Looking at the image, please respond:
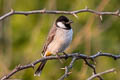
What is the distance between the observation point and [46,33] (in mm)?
5906

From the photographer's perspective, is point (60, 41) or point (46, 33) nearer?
point (60, 41)

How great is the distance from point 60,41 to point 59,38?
5cm

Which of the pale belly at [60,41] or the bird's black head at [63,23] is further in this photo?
the bird's black head at [63,23]

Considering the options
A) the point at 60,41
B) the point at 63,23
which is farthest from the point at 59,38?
the point at 63,23

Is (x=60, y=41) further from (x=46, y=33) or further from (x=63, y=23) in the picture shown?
(x=46, y=33)

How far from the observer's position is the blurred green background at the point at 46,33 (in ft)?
18.3

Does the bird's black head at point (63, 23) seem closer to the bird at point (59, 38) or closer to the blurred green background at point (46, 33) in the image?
the bird at point (59, 38)

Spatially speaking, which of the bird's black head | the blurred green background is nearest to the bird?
the bird's black head


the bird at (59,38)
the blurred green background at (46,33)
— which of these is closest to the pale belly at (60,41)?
the bird at (59,38)

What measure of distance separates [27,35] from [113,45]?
1513 millimetres

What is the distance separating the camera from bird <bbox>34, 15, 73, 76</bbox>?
452cm

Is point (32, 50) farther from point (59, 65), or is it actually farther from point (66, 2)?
point (66, 2)

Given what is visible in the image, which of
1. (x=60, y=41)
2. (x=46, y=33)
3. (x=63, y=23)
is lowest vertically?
(x=46, y=33)

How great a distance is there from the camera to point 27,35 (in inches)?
271
